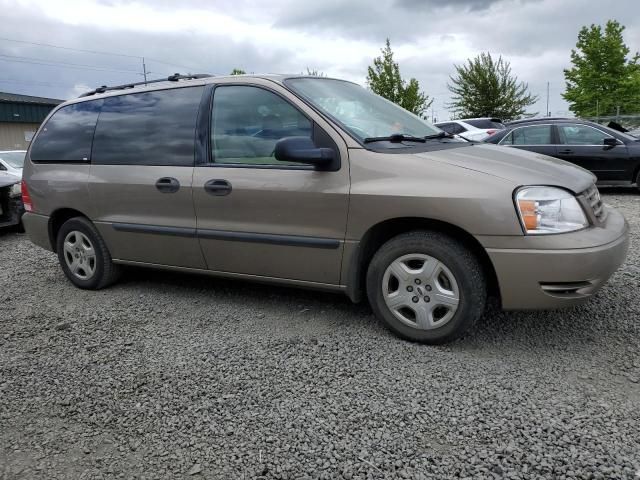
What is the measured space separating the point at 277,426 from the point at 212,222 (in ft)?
5.85

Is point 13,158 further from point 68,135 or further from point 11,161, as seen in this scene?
point 68,135

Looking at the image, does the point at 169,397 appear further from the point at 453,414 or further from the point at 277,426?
the point at 453,414

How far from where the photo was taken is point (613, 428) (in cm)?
238

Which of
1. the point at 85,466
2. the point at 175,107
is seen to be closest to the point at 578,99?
the point at 175,107

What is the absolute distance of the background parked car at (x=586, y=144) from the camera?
9.55m

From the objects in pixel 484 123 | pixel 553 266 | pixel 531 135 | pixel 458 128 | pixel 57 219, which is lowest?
pixel 57 219

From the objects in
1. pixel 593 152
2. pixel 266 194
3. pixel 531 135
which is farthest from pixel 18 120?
pixel 266 194

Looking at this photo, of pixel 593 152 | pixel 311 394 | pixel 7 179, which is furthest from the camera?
pixel 593 152

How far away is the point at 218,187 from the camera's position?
3805 millimetres

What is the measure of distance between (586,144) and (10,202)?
951cm

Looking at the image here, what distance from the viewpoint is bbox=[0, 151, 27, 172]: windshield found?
427 inches

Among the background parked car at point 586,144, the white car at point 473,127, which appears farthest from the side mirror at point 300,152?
the white car at point 473,127

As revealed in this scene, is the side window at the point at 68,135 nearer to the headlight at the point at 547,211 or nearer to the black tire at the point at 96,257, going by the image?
the black tire at the point at 96,257

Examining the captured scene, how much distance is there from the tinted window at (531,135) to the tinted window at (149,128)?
24.4ft
